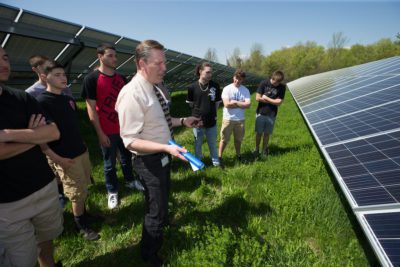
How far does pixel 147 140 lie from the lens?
2322mm

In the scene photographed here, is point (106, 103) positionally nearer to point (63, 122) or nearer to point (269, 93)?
point (63, 122)

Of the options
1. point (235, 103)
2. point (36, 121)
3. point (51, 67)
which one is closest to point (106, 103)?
point (51, 67)

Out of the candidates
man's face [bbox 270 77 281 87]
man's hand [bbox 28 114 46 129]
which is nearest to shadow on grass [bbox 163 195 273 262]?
man's hand [bbox 28 114 46 129]

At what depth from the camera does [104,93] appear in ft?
12.0

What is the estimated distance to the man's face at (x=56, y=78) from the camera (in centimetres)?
283

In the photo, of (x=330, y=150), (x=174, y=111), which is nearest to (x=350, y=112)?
(x=330, y=150)

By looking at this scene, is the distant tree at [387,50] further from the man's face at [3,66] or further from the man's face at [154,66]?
the man's face at [3,66]

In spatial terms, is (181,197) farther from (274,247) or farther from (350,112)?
(350,112)

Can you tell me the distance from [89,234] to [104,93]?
2.03m

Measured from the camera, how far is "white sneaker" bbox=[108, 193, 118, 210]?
3.84 meters

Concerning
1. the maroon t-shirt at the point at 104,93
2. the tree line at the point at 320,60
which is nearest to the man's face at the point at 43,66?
the maroon t-shirt at the point at 104,93

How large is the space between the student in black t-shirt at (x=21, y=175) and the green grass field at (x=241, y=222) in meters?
1.00

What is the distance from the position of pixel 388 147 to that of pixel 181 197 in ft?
10.4

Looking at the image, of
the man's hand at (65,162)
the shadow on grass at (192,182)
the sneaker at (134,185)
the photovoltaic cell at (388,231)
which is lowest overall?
the shadow on grass at (192,182)
